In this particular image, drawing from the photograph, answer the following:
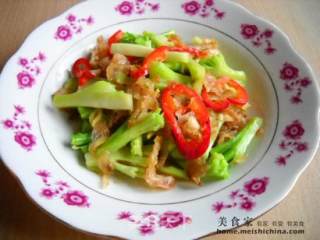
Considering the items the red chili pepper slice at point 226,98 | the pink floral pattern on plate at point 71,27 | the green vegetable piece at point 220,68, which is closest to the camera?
the red chili pepper slice at point 226,98

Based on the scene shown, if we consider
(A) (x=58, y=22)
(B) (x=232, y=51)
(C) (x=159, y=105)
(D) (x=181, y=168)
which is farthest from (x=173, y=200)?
(A) (x=58, y=22)

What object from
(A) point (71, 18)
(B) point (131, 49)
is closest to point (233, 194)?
(B) point (131, 49)

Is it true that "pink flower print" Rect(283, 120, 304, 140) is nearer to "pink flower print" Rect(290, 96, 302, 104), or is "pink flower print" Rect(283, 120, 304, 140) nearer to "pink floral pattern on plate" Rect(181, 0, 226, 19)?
"pink flower print" Rect(290, 96, 302, 104)

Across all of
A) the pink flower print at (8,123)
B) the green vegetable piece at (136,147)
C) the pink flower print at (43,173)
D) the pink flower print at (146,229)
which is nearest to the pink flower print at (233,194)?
the pink flower print at (146,229)

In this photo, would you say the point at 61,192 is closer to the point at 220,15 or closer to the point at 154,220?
the point at 154,220

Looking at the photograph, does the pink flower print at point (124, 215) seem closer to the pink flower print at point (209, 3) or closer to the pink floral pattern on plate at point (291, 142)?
the pink floral pattern on plate at point (291, 142)

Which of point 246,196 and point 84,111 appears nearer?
point 246,196
